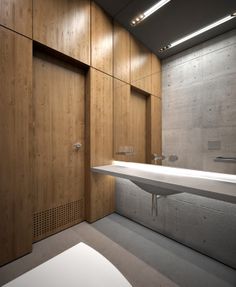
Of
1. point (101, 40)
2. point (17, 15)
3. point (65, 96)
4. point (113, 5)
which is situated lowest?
point (65, 96)

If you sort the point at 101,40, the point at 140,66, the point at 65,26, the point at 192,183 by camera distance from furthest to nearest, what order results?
the point at 140,66 → the point at 101,40 → the point at 65,26 → the point at 192,183

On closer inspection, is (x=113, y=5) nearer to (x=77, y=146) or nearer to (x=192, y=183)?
(x=77, y=146)

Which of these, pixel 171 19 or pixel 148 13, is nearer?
pixel 171 19

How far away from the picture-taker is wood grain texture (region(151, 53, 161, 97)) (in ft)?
7.61

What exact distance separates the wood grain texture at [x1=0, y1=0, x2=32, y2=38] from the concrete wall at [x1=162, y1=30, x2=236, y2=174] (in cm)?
178

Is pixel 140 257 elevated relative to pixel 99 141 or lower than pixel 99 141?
lower

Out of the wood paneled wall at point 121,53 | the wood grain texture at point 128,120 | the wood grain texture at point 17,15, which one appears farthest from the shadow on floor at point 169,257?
the wood grain texture at point 17,15

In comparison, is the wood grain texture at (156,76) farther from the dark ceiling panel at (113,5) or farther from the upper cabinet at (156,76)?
the dark ceiling panel at (113,5)

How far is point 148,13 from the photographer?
220 centimetres

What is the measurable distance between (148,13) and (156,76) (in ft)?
2.88

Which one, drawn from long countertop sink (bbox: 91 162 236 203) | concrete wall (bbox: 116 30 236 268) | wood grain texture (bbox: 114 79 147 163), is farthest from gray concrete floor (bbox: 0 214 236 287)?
wood grain texture (bbox: 114 79 147 163)

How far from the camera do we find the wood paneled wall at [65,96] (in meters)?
1.50

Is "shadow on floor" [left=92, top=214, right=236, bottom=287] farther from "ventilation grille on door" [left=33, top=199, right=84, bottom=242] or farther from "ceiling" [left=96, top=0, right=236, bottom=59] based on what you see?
"ceiling" [left=96, top=0, right=236, bottom=59]

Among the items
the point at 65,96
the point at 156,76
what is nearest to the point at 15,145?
the point at 65,96
